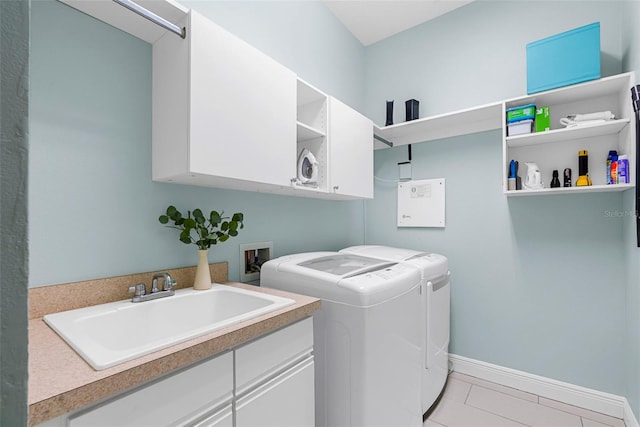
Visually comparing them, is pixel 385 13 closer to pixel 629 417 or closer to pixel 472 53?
pixel 472 53

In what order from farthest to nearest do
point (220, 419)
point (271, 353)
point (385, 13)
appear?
point (385, 13)
point (271, 353)
point (220, 419)

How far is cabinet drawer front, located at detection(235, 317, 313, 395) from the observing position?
3.28 ft

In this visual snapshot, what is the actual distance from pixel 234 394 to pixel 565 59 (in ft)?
7.99

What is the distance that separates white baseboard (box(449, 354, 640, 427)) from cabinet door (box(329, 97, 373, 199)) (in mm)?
1562

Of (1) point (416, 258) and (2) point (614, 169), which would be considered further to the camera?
(1) point (416, 258)

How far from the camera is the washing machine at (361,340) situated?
1.35 m

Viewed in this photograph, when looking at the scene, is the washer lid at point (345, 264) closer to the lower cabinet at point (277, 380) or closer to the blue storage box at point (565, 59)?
the lower cabinet at point (277, 380)

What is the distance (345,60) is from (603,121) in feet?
6.40

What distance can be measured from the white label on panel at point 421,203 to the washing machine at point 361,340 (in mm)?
1056

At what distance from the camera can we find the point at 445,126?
8.26 ft

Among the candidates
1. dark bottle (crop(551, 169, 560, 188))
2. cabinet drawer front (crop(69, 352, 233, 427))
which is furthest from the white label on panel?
cabinet drawer front (crop(69, 352, 233, 427))

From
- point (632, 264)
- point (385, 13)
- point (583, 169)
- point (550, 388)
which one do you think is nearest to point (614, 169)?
point (583, 169)

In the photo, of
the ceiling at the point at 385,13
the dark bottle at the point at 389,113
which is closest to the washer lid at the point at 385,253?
the dark bottle at the point at 389,113

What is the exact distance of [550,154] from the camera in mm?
2088
